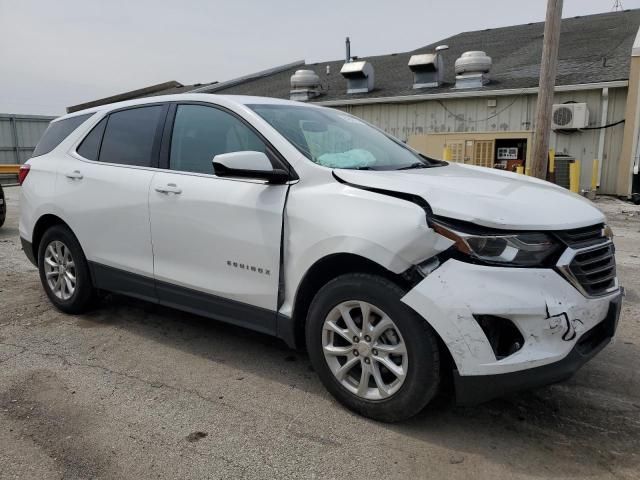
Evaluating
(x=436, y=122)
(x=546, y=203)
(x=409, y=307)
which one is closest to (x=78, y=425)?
(x=409, y=307)

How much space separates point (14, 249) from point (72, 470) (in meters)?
6.11

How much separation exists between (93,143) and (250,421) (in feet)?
8.86

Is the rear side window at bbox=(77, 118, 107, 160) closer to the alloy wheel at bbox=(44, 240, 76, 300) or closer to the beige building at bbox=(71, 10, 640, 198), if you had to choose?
the alloy wheel at bbox=(44, 240, 76, 300)

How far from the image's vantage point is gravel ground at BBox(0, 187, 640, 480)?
95.7 inches

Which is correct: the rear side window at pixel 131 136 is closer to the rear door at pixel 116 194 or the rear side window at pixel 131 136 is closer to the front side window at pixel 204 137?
the rear door at pixel 116 194

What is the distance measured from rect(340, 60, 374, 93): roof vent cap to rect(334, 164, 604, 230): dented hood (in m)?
15.6

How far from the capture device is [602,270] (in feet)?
8.70

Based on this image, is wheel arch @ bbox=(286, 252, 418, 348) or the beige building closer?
wheel arch @ bbox=(286, 252, 418, 348)

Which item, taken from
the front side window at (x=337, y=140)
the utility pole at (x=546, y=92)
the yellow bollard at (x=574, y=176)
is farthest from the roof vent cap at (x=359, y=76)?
the front side window at (x=337, y=140)

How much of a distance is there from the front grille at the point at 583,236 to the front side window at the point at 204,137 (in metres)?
1.79

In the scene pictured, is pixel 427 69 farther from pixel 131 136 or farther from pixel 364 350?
pixel 364 350

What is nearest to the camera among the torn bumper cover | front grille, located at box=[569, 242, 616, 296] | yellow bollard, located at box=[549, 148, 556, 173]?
the torn bumper cover

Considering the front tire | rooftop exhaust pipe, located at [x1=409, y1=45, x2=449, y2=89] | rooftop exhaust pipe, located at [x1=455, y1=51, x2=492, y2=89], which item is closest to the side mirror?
the front tire

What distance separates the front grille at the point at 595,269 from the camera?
250 cm
